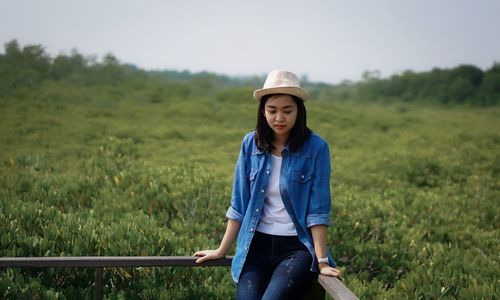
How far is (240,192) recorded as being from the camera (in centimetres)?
377

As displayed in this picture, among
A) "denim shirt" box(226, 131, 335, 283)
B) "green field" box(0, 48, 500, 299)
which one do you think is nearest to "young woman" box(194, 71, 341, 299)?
"denim shirt" box(226, 131, 335, 283)

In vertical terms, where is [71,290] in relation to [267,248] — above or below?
below

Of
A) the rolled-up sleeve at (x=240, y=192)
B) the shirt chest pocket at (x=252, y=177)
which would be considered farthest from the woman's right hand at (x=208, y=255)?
the shirt chest pocket at (x=252, y=177)

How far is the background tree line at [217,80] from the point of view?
40219mm

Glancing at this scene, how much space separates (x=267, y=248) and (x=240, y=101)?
40.7 m

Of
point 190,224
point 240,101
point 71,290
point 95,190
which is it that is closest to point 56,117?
point 240,101

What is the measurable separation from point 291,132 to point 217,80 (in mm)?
50155

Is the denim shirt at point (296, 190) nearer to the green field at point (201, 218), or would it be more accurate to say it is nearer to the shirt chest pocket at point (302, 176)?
the shirt chest pocket at point (302, 176)

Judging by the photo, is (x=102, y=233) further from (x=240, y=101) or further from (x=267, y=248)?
(x=240, y=101)

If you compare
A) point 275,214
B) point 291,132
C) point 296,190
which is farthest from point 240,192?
point 291,132

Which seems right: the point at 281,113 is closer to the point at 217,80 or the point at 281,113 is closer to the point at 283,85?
the point at 283,85

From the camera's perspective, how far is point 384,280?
7160 mm

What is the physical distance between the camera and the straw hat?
357 centimetres

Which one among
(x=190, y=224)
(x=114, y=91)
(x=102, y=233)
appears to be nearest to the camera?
(x=102, y=233)
